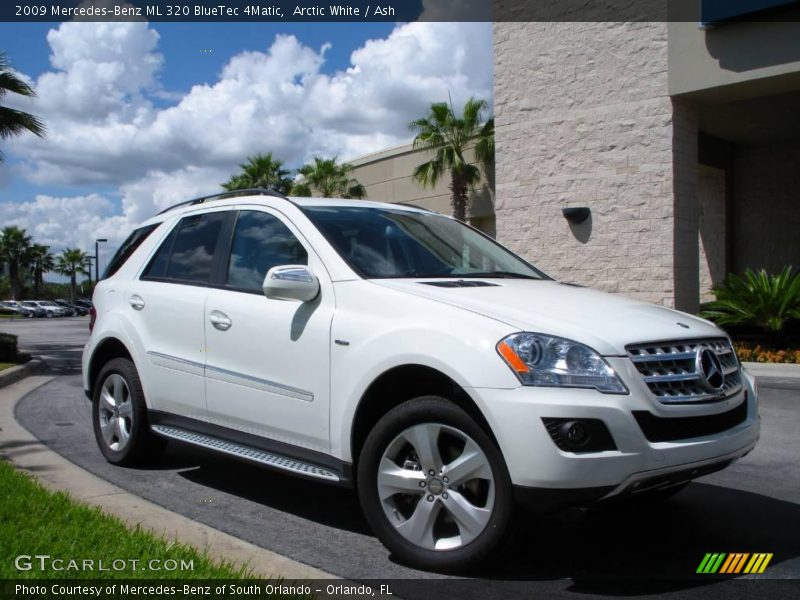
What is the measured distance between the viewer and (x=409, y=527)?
3.65 metres

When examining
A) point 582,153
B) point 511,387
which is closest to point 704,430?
point 511,387

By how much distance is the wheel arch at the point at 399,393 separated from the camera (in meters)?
3.57

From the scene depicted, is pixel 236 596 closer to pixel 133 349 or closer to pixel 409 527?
pixel 409 527

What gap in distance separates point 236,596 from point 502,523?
1125 millimetres

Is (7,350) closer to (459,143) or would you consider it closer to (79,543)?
(79,543)

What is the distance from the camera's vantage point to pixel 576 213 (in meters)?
15.3

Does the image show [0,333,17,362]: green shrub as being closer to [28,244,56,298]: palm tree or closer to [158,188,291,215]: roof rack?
[158,188,291,215]: roof rack

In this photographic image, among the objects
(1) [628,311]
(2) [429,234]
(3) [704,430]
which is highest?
(2) [429,234]

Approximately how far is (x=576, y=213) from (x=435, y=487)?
40.8 feet

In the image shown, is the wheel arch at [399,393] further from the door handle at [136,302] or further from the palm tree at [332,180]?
the palm tree at [332,180]

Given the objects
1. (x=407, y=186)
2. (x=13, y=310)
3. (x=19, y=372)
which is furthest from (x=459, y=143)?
(x=13, y=310)

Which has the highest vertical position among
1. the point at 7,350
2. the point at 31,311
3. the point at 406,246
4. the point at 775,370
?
the point at 406,246

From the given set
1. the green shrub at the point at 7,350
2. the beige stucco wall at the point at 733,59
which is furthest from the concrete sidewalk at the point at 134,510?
the beige stucco wall at the point at 733,59

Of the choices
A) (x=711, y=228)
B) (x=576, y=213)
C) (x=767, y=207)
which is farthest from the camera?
(x=711, y=228)
